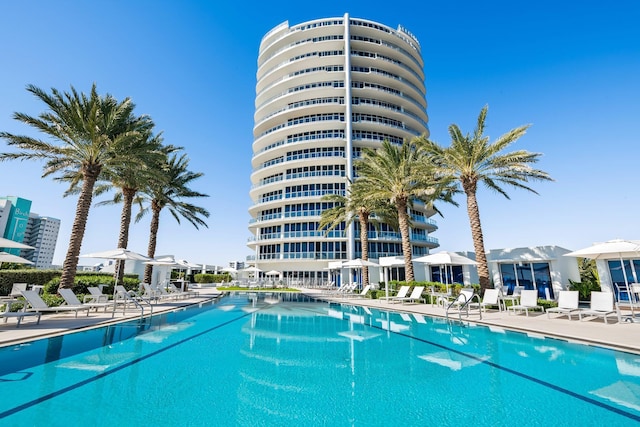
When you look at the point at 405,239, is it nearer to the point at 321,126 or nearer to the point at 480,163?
the point at 480,163

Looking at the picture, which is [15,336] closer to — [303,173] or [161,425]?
[161,425]

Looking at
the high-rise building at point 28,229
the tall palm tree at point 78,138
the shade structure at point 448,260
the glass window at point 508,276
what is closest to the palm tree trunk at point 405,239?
the shade structure at point 448,260

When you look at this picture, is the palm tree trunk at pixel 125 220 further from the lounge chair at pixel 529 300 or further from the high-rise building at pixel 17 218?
the high-rise building at pixel 17 218

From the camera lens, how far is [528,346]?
754cm

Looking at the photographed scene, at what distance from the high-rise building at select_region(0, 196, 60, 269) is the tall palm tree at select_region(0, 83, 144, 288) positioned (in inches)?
2336

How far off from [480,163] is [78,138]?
20.9 meters

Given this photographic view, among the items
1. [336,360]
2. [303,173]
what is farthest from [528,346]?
[303,173]

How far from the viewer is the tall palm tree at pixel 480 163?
51.9 ft

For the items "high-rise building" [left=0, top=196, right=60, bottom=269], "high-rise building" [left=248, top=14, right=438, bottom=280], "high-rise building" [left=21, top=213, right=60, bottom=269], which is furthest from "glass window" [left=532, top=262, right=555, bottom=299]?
"high-rise building" [left=21, top=213, right=60, bottom=269]

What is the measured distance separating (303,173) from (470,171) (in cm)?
2594

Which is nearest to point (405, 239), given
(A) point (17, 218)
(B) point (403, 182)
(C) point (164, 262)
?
(B) point (403, 182)

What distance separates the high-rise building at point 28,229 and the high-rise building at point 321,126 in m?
52.0

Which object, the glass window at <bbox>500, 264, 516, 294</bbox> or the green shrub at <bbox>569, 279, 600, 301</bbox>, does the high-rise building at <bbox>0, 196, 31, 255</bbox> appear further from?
the green shrub at <bbox>569, 279, 600, 301</bbox>

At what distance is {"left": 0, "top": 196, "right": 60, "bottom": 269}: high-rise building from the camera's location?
A: 296ft
